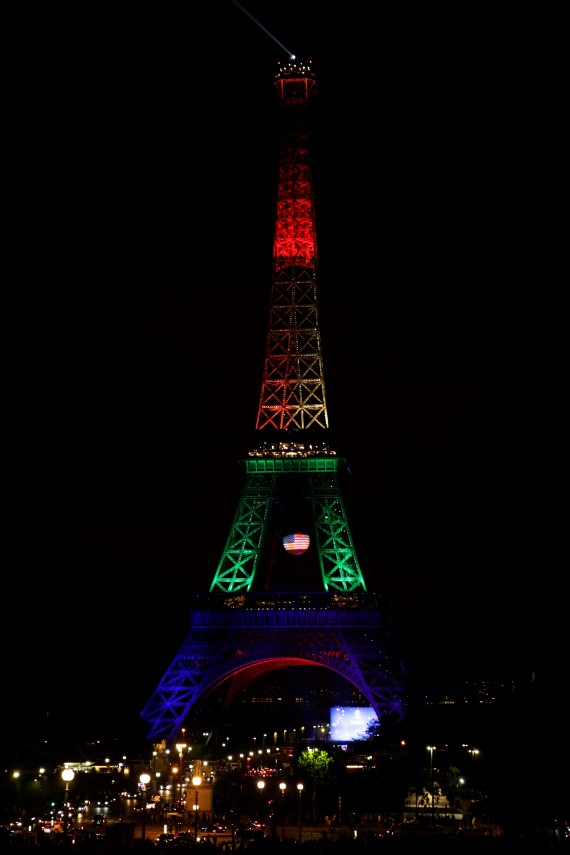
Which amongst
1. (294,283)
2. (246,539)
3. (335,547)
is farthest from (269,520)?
(294,283)

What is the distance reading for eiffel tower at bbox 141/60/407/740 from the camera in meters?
75.4

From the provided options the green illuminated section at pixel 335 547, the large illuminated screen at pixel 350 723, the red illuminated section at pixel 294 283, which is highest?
the red illuminated section at pixel 294 283

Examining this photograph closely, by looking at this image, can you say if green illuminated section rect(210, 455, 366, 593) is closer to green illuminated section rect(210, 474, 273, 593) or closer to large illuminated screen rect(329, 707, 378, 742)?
green illuminated section rect(210, 474, 273, 593)

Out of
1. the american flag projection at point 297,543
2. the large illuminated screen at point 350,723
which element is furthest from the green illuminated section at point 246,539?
the large illuminated screen at point 350,723

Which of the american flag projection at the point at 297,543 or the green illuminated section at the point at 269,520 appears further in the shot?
the american flag projection at the point at 297,543

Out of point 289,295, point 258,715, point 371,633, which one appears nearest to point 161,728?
point 371,633

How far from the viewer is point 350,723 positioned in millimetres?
94625

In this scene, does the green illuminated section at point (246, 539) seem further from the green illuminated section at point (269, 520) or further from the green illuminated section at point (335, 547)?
the green illuminated section at point (335, 547)

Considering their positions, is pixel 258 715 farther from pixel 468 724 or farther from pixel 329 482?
pixel 468 724

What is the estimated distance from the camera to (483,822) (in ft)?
198

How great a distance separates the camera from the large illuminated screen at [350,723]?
9311 cm

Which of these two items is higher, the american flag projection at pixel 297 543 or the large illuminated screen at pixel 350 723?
the american flag projection at pixel 297 543

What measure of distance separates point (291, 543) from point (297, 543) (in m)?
0.55

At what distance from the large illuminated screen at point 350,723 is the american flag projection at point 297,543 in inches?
623
